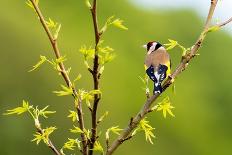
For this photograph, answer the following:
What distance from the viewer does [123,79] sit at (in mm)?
23656

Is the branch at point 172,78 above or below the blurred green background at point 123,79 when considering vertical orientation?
above

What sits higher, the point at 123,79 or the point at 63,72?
the point at 63,72

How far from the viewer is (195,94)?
25297 mm

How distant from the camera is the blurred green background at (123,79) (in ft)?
58.3

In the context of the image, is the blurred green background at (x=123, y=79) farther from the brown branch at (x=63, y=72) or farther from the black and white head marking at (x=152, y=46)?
the brown branch at (x=63, y=72)

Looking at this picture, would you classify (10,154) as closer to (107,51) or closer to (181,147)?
(181,147)

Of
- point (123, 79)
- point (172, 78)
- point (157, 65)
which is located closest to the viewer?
point (172, 78)

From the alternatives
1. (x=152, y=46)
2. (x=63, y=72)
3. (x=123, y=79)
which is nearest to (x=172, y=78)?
(x=63, y=72)

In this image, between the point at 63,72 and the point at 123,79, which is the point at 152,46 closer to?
the point at 63,72

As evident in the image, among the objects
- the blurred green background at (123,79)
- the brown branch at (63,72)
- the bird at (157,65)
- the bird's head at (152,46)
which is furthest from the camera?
the blurred green background at (123,79)

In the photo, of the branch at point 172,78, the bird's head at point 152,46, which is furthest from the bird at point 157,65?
the branch at point 172,78

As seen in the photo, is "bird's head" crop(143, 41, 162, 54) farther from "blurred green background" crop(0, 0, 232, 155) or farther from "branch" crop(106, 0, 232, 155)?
"blurred green background" crop(0, 0, 232, 155)

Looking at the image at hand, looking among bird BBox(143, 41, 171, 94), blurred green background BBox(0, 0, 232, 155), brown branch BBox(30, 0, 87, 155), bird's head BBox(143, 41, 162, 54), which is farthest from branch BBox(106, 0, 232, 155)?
blurred green background BBox(0, 0, 232, 155)

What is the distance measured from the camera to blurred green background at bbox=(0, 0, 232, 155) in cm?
1777
